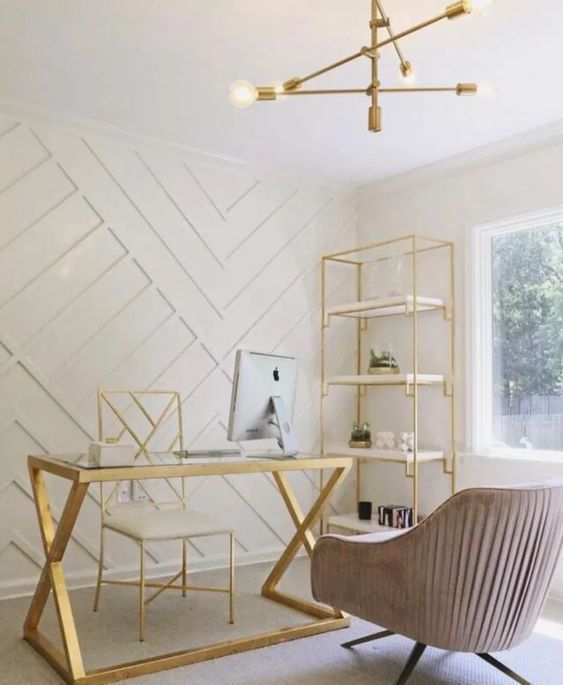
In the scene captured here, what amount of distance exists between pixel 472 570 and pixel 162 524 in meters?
1.40

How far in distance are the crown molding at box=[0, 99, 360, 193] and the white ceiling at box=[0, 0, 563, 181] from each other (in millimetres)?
56

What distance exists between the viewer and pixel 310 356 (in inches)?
191

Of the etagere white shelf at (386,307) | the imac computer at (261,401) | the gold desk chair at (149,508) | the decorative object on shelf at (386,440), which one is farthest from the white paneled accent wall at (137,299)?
the imac computer at (261,401)

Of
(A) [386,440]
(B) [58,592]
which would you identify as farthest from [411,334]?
(B) [58,592]

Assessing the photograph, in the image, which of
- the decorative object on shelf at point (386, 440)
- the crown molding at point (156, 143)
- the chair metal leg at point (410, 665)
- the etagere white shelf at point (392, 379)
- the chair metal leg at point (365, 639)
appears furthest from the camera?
the decorative object on shelf at point (386, 440)

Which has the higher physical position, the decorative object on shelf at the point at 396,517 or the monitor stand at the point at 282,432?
the monitor stand at the point at 282,432

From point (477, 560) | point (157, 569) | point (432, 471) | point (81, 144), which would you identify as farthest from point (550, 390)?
point (81, 144)

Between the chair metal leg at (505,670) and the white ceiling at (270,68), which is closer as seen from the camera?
the chair metal leg at (505,670)

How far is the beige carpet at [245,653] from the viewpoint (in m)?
2.67

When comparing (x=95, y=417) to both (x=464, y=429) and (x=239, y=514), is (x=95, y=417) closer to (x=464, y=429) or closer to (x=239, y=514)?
(x=239, y=514)

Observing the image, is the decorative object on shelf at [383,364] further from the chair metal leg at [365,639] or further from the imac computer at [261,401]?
the chair metal leg at [365,639]

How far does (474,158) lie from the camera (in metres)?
4.30

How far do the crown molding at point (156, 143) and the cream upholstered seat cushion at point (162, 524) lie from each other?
2.06 metres

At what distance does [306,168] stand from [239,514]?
225 cm
